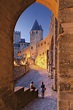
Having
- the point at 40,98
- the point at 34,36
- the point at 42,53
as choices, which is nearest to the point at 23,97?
the point at 40,98

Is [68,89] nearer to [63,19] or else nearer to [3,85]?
[63,19]

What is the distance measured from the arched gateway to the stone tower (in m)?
43.5

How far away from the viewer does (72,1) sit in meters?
2.29

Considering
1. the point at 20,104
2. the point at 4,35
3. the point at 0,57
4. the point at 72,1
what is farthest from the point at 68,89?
the point at 20,104

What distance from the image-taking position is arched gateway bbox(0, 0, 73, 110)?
2.24 meters

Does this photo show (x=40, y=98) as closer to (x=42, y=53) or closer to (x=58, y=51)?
(x=58, y=51)

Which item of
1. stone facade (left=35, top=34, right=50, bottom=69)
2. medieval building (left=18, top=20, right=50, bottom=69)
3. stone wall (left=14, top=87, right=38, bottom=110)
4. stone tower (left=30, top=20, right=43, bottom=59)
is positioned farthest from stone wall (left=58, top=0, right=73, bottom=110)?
stone tower (left=30, top=20, right=43, bottom=59)

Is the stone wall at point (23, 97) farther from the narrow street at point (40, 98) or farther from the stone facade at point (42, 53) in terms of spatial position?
the stone facade at point (42, 53)

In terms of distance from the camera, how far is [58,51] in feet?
7.60

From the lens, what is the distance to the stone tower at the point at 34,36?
167ft

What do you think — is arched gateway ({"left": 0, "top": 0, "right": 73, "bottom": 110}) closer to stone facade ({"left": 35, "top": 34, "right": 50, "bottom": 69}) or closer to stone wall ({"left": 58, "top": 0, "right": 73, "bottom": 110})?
stone wall ({"left": 58, "top": 0, "right": 73, "bottom": 110})

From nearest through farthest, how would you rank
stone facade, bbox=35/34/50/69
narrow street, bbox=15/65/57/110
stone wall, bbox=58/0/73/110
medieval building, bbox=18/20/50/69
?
stone wall, bbox=58/0/73/110, narrow street, bbox=15/65/57/110, stone facade, bbox=35/34/50/69, medieval building, bbox=18/20/50/69

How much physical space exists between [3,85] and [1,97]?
1.32 feet

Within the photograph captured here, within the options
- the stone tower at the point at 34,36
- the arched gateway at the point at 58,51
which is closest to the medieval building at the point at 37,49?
the stone tower at the point at 34,36
